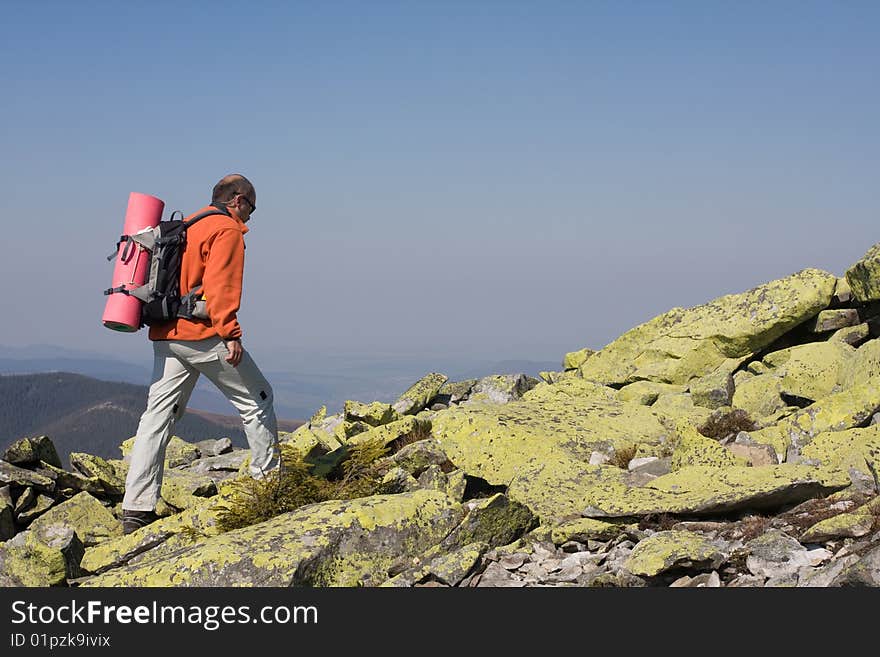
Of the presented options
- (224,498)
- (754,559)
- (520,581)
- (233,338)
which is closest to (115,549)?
(224,498)

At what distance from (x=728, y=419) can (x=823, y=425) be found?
1.69m

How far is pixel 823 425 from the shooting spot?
12.7 metres

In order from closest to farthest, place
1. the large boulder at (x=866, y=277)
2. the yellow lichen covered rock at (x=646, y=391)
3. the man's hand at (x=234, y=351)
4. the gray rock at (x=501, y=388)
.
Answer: the man's hand at (x=234, y=351) → the large boulder at (x=866, y=277) → the yellow lichen covered rock at (x=646, y=391) → the gray rock at (x=501, y=388)

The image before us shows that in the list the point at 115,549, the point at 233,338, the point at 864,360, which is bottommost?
the point at 115,549

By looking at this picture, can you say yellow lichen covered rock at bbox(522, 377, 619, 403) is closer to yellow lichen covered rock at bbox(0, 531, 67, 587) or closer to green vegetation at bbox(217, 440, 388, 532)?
green vegetation at bbox(217, 440, 388, 532)

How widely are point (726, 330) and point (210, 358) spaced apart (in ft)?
40.6

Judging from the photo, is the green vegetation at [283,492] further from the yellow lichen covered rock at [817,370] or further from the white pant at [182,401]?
the yellow lichen covered rock at [817,370]

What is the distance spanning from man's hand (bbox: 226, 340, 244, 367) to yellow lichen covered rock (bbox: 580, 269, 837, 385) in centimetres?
1099

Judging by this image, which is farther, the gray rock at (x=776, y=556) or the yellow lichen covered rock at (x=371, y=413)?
the yellow lichen covered rock at (x=371, y=413)

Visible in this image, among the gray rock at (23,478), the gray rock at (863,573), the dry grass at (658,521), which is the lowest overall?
the gray rock at (23,478)

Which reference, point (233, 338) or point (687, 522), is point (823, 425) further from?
point (233, 338)

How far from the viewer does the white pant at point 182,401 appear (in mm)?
11875

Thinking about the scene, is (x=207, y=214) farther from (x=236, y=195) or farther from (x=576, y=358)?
(x=576, y=358)

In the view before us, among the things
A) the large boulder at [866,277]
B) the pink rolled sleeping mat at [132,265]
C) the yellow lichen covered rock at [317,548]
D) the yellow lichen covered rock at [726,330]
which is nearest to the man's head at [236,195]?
the pink rolled sleeping mat at [132,265]
